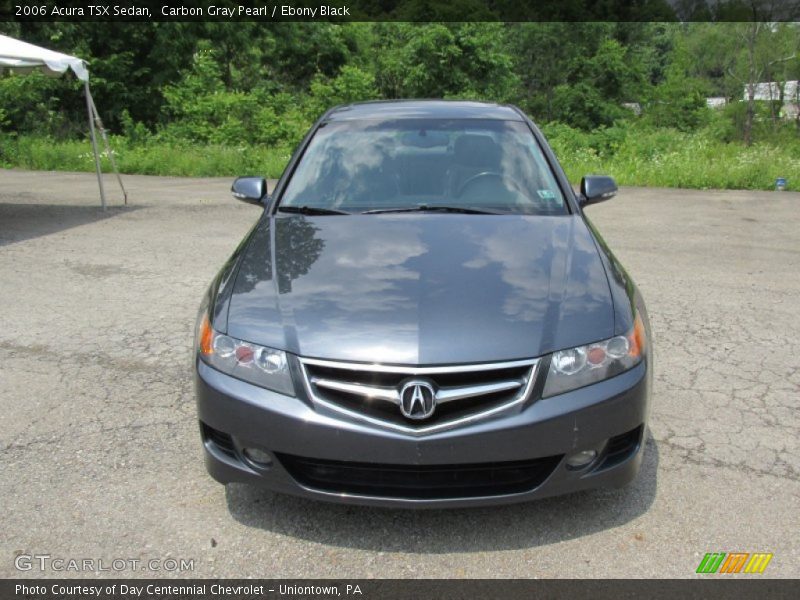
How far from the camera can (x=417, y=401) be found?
7.77 feet

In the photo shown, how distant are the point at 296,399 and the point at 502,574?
0.89 metres

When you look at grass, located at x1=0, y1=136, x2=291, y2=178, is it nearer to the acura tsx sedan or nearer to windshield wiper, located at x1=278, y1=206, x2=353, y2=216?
windshield wiper, located at x1=278, y1=206, x2=353, y2=216

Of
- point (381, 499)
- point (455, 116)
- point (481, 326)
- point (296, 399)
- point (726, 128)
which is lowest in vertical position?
point (726, 128)

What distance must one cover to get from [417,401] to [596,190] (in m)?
2.28

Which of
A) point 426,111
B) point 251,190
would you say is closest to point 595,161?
point 426,111

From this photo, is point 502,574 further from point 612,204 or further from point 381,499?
point 612,204

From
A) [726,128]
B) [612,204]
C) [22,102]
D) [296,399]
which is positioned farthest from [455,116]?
[726,128]

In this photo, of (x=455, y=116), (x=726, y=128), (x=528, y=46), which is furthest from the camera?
(x=528, y=46)

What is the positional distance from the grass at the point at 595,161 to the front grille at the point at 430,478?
41.2ft

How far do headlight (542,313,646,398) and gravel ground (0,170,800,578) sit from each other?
1.98 ft

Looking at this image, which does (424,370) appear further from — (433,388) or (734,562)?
(734,562)

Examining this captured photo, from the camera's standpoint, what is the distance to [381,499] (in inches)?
97.7
